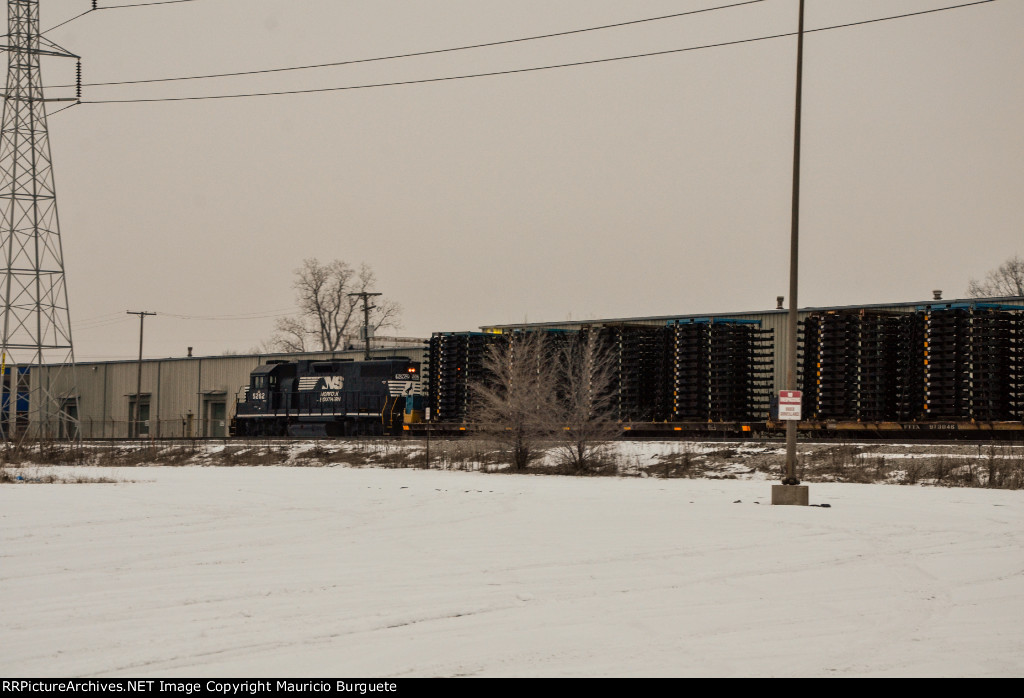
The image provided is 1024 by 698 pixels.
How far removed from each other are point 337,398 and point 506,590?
148 ft

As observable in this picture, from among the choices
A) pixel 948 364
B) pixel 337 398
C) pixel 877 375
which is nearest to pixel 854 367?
pixel 877 375

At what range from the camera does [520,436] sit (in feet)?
125

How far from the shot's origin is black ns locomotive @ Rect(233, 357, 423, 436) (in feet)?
176

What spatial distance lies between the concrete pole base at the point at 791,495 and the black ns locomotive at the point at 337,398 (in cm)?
3203

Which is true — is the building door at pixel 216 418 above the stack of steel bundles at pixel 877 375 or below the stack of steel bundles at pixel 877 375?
below

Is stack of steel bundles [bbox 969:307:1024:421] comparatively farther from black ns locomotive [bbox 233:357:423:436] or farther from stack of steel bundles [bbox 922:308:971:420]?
black ns locomotive [bbox 233:357:423:436]

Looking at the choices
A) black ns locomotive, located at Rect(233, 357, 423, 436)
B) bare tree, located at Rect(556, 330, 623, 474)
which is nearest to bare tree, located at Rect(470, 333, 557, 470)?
bare tree, located at Rect(556, 330, 623, 474)

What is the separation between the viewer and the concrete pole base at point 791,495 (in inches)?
848

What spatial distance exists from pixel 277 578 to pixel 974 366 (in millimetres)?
31340

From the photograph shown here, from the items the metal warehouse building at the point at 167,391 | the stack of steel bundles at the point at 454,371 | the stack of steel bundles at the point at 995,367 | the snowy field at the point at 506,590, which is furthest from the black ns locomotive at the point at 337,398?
the snowy field at the point at 506,590

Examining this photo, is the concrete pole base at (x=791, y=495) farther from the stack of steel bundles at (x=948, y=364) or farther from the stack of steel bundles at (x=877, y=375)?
the stack of steel bundles at (x=877, y=375)

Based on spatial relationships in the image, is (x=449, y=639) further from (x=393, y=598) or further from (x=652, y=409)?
(x=652, y=409)

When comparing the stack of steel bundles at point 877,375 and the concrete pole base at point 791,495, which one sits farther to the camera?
the stack of steel bundles at point 877,375

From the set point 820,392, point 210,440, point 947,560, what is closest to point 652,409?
point 820,392
